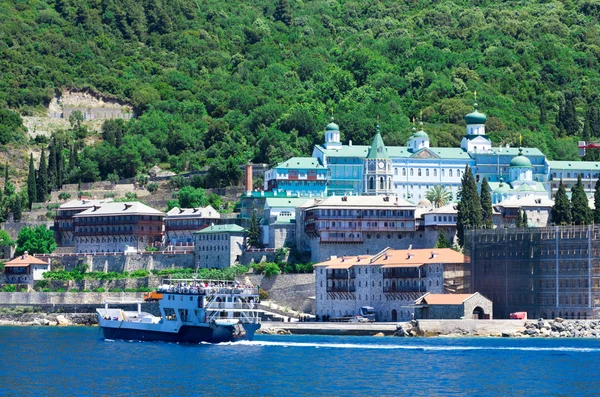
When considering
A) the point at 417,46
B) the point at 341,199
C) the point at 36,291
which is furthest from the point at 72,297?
the point at 417,46

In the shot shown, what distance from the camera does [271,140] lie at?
505 feet

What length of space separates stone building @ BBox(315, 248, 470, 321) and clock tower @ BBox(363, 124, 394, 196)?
714 inches

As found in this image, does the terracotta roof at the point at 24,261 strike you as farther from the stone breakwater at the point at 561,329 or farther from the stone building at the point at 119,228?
the stone breakwater at the point at 561,329

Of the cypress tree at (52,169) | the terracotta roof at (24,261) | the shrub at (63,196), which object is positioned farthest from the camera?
the cypress tree at (52,169)

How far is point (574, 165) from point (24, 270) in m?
52.2

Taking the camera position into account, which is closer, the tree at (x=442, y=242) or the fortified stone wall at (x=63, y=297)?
the tree at (x=442, y=242)

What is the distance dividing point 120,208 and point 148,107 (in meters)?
40.1

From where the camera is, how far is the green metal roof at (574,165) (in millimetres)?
148225

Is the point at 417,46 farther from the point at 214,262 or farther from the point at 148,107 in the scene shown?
the point at 214,262

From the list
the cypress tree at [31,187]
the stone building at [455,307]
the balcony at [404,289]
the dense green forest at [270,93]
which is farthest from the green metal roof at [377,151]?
the stone building at [455,307]

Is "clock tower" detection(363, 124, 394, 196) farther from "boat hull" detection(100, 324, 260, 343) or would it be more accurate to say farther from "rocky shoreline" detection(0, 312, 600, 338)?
"boat hull" detection(100, 324, 260, 343)

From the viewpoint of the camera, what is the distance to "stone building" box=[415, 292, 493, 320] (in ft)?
344

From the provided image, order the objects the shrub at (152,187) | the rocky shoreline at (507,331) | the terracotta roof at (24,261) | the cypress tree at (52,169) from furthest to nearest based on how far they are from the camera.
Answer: the shrub at (152,187), the cypress tree at (52,169), the terracotta roof at (24,261), the rocky shoreline at (507,331)

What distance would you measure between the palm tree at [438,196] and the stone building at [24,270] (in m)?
33.7
